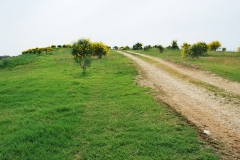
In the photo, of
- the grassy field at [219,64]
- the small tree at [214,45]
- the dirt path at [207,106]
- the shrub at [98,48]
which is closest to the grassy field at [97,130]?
the dirt path at [207,106]

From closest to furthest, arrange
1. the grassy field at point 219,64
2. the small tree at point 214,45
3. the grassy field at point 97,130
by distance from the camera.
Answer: the grassy field at point 97,130 → the grassy field at point 219,64 → the small tree at point 214,45

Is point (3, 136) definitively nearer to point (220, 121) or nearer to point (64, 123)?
point (64, 123)

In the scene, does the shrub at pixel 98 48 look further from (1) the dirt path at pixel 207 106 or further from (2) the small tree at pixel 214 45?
(2) the small tree at pixel 214 45

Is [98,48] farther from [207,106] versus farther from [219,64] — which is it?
[207,106]

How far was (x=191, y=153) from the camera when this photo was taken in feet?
18.5

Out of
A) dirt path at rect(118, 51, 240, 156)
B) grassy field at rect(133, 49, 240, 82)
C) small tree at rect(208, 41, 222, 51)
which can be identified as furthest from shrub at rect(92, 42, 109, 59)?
small tree at rect(208, 41, 222, 51)

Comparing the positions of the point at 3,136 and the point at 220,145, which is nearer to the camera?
the point at 220,145

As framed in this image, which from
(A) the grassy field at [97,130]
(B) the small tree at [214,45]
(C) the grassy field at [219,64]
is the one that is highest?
(B) the small tree at [214,45]

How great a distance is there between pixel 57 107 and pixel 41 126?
2255 millimetres

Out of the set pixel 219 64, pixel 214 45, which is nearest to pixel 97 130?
pixel 219 64

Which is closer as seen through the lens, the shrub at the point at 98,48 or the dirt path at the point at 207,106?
the dirt path at the point at 207,106

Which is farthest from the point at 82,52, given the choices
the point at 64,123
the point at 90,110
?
the point at 64,123

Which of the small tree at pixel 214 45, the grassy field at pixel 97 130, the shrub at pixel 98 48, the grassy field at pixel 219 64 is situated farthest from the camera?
the small tree at pixel 214 45

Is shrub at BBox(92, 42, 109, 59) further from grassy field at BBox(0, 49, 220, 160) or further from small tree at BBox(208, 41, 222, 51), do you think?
small tree at BBox(208, 41, 222, 51)
